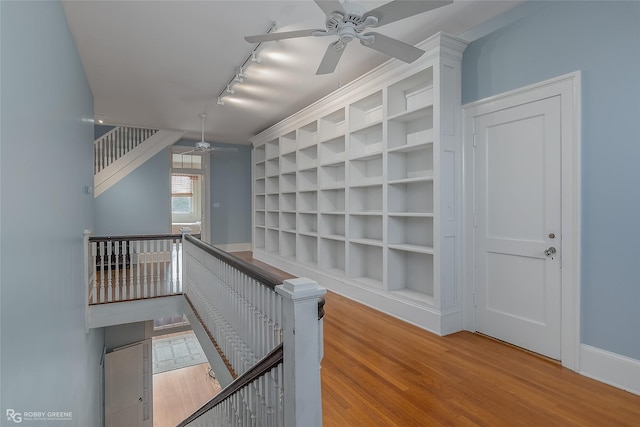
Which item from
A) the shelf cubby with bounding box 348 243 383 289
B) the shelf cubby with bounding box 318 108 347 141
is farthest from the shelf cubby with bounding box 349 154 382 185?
the shelf cubby with bounding box 348 243 383 289

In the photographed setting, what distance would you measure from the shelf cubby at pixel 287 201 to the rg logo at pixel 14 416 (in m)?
4.71

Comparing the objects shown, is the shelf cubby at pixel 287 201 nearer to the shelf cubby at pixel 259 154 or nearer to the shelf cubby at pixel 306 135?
the shelf cubby at pixel 306 135

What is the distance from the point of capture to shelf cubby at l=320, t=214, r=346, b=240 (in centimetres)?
522

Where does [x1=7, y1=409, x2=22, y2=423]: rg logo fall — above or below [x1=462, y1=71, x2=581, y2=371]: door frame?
below

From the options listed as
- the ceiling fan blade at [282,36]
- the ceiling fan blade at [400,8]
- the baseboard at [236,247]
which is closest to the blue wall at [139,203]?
the baseboard at [236,247]

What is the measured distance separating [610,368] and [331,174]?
3.88m

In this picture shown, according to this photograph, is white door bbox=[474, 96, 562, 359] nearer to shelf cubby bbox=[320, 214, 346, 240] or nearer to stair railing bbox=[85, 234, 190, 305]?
shelf cubby bbox=[320, 214, 346, 240]

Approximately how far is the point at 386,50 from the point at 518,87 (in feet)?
4.29

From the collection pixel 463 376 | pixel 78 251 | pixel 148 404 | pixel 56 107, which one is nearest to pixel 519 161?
pixel 463 376

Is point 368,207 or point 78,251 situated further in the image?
point 368,207

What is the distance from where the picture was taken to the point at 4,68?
1664 millimetres

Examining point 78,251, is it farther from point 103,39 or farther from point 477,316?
point 477,316

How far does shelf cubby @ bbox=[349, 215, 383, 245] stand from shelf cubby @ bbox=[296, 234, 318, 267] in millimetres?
1324

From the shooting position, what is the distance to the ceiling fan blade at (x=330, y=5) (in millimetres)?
1856
